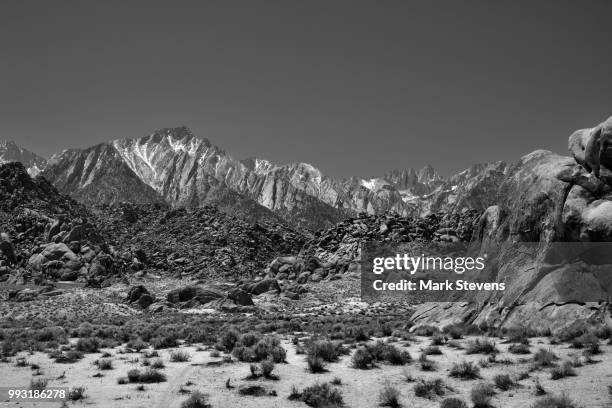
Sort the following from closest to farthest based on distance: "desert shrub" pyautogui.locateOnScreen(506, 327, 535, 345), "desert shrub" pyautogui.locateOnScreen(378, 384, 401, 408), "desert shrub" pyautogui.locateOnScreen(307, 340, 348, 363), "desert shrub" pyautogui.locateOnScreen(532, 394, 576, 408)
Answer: "desert shrub" pyautogui.locateOnScreen(532, 394, 576, 408), "desert shrub" pyautogui.locateOnScreen(378, 384, 401, 408), "desert shrub" pyautogui.locateOnScreen(506, 327, 535, 345), "desert shrub" pyautogui.locateOnScreen(307, 340, 348, 363)

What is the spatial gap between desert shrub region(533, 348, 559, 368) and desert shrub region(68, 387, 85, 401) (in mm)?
13373

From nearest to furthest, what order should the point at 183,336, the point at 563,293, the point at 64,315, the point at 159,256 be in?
1. the point at 563,293
2. the point at 183,336
3. the point at 64,315
4. the point at 159,256

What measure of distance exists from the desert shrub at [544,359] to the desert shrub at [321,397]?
6.16 m

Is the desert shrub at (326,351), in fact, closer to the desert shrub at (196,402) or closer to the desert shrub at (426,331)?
the desert shrub at (196,402)

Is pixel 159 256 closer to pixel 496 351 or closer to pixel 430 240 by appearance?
pixel 430 240

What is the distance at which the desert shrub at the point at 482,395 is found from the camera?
1088cm

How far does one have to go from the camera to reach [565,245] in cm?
1930

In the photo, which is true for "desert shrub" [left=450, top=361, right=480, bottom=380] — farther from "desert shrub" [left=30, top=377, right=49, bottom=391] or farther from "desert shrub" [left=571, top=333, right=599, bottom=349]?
"desert shrub" [left=30, top=377, right=49, bottom=391]

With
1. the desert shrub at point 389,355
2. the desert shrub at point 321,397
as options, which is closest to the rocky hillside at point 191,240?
the desert shrub at point 389,355

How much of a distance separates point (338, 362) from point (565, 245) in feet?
36.7

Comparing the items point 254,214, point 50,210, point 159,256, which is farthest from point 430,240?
point 254,214

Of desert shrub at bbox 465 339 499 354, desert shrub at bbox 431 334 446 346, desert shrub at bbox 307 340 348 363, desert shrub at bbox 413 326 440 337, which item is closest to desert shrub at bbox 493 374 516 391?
desert shrub at bbox 465 339 499 354

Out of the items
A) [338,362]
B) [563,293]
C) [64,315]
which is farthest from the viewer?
[64,315]

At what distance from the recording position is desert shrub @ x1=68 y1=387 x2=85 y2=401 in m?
12.5
